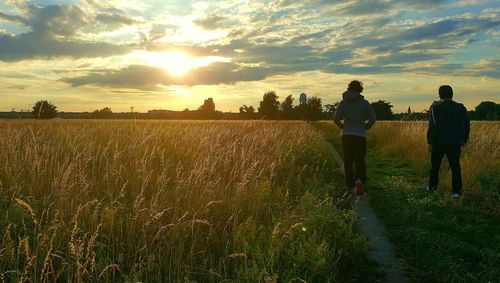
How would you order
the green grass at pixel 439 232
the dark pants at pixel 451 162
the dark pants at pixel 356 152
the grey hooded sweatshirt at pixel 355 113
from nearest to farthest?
1. the green grass at pixel 439 232
2. the dark pants at pixel 451 162
3. the grey hooded sweatshirt at pixel 355 113
4. the dark pants at pixel 356 152

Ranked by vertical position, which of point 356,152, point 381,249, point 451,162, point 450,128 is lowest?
point 381,249

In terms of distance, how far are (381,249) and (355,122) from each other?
15.5 ft

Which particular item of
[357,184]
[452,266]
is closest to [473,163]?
[357,184]

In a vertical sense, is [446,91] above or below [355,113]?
above

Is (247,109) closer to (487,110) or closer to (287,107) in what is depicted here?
(287,107)

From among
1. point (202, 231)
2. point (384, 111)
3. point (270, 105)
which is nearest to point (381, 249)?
point (202, 231)

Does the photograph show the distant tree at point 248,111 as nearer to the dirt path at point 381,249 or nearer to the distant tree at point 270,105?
the distant tree at point 270,105

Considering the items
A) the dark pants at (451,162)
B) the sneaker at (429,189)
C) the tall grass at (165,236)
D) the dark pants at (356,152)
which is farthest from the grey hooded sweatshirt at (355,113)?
the tall grass at (165,236)

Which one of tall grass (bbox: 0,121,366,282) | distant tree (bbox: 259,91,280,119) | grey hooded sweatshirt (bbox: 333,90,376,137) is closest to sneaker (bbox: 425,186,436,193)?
grey hooded sweatshirt (bbox: 333,90,376,137)

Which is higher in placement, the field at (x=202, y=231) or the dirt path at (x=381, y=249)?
the field at (x=202, y=231)

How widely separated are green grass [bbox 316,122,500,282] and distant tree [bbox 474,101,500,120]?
121185 millimetres

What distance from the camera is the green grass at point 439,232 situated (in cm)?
537

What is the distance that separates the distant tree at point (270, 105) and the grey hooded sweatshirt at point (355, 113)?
103754 mm

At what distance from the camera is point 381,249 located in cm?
614
